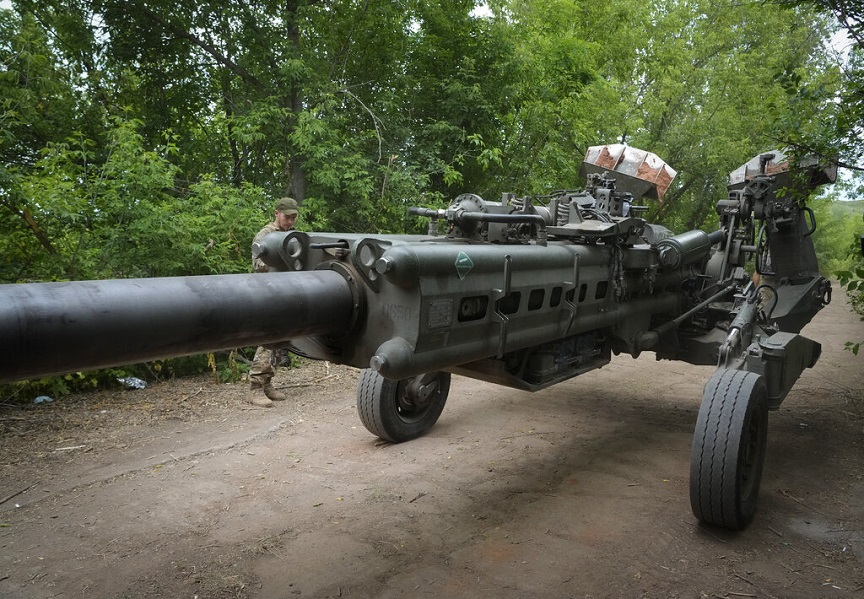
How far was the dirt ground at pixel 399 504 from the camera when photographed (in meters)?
3.61

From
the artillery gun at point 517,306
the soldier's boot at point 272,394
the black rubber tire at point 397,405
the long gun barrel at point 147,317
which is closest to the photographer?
the long gun barrel at point 147,317

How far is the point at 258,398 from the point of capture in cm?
688

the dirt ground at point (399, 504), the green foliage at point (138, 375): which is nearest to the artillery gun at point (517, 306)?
the dirt ground at point (399, 504)

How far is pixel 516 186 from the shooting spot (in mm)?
13258

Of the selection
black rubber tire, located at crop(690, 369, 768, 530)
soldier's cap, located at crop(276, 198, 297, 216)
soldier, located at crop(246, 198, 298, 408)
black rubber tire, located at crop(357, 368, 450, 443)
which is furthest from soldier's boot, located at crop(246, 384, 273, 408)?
black rubber tire, located at crop(690, 369, 768, 530)

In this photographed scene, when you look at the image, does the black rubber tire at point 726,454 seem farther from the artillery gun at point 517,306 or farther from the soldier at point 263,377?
the soldier at point 263,377

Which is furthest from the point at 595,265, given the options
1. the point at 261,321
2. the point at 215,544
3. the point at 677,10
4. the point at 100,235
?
the point at 677,10

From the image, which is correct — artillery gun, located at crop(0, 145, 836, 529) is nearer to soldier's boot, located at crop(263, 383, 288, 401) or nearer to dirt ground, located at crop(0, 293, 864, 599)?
dirt ground, located at crop(0, 293, 864, 599)

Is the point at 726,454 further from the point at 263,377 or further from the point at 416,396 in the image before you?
the point at 263,377

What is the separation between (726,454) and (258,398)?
14.9ft

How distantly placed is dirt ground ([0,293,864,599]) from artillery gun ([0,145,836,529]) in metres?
0.46

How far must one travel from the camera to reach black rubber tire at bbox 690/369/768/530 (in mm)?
4047

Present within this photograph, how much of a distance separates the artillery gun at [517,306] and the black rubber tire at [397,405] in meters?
0.02

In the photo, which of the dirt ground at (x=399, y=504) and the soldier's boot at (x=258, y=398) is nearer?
the dirt ground at (x=399, y=504)
